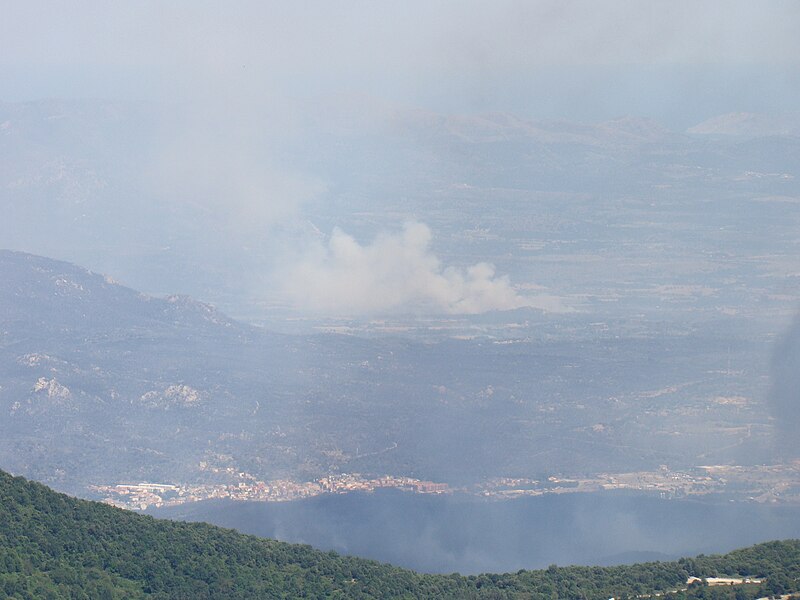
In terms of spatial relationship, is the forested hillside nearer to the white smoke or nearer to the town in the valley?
the town in the valley

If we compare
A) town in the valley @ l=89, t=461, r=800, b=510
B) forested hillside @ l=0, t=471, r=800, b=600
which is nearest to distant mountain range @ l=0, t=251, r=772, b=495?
town in the valley @ l=89, t=461, r=800, b=510

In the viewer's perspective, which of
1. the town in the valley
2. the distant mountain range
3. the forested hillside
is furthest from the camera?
the distant mountain range

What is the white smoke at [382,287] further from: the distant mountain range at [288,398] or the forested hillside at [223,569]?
the forested hillside at [223,569]

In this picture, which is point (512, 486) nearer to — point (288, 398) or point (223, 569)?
point (288, 398)

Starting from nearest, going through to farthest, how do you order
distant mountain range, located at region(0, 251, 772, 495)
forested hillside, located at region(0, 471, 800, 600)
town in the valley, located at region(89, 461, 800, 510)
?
forested hillside, located at region(0, 471, 800, 600) < town in the valley, located at region(89, 461, 800, 510) < distant mountain range, located at region(0, 251, 772, 495)

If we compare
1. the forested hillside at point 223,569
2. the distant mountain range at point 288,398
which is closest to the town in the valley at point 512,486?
the distant mountain range at point 288,398

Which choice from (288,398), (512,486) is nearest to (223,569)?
(512,486)

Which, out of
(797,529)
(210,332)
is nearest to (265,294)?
(210,332)

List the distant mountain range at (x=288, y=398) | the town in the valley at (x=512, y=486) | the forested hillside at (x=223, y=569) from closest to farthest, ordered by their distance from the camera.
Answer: the forested hillside at (x=223, y=569) → the town in the valley at (x=512, y=486) → the distant mountain range at (x=288, y=398)

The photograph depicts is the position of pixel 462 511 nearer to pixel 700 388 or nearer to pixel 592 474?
pixel 592 474
